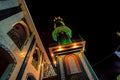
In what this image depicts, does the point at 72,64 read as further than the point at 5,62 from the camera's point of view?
Yes

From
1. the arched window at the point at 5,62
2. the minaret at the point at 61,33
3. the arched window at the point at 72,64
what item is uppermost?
the arched window at the point at 5,62

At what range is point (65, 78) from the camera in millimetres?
11305

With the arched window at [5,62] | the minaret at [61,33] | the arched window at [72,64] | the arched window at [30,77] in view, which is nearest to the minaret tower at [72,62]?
the arched window at [72,64]

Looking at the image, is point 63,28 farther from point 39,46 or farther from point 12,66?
point 12,66

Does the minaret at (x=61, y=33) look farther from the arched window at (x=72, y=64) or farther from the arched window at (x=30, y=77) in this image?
the arched window at (x=30, y=77)

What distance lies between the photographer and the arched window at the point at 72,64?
39.3 feet

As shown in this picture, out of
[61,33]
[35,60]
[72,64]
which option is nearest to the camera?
[72,64]

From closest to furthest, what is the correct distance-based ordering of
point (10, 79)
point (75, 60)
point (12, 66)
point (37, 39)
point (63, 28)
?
point (10, 79), point (12, 66), point (75, 60), point (37, 39), point (63, 28)

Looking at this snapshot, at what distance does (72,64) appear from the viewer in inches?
506

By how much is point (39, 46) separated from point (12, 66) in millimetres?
9872

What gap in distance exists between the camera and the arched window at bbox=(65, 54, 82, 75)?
12.0 m

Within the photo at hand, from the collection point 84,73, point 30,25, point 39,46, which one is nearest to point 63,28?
point 39,46

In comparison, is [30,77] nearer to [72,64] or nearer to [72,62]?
[72,64]

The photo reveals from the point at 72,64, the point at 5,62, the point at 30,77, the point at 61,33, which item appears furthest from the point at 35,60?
the point at 61,33
